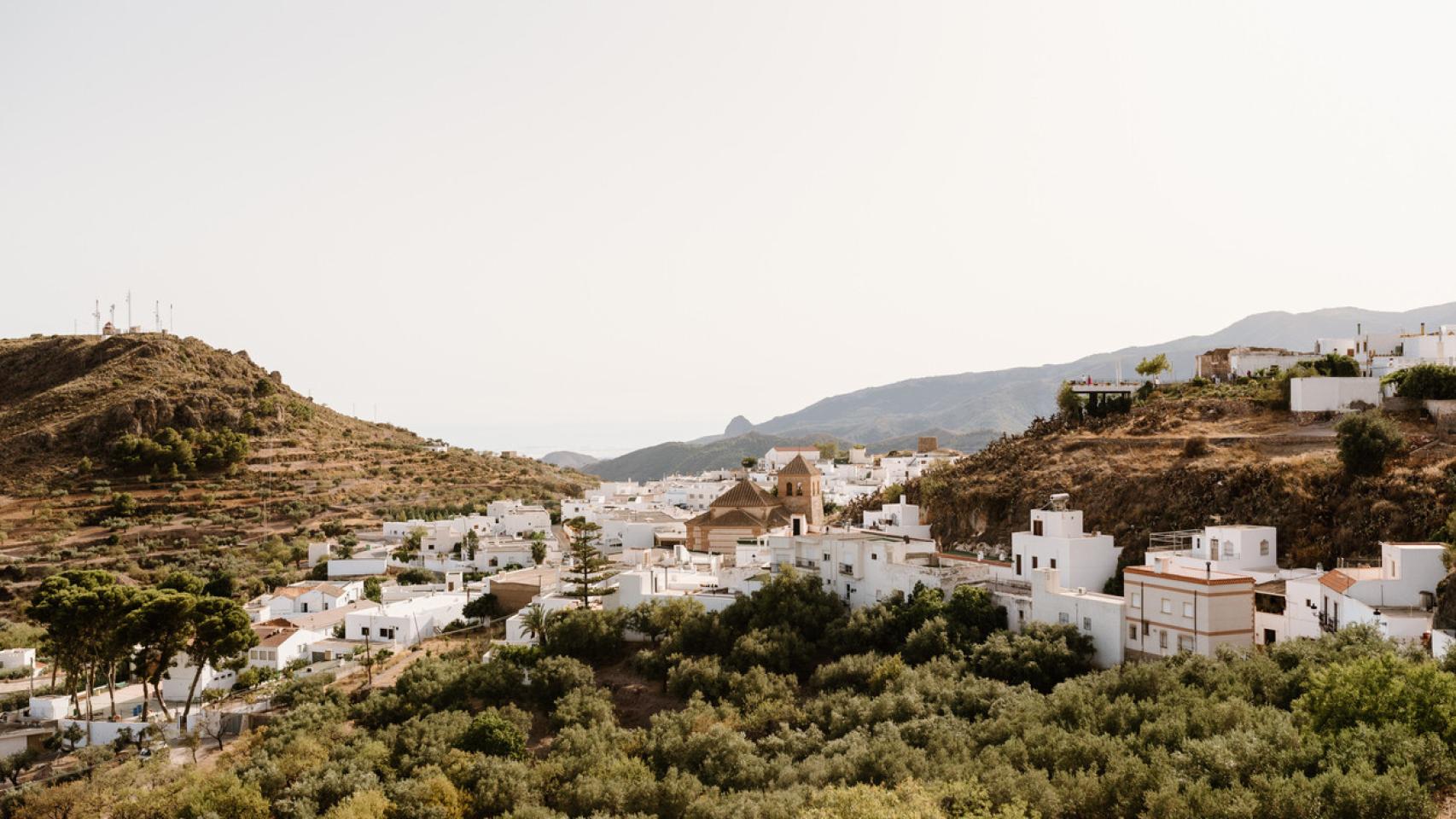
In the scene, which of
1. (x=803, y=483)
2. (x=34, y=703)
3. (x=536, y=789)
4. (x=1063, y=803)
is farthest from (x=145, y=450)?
(x=1063, y=803)

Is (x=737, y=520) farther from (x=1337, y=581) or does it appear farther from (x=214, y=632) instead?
(x=1337, y=581)

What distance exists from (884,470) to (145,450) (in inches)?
1613

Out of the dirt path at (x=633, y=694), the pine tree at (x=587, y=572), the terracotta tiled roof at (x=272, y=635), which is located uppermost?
the pine tree at (x=587, y=572)

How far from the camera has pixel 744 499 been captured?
39812 mm

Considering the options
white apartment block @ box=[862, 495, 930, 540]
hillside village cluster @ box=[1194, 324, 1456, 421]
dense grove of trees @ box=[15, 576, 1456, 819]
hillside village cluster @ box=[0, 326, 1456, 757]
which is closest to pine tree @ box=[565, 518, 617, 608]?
hillside village cluster @ box=[0, 326, 1456, 757]

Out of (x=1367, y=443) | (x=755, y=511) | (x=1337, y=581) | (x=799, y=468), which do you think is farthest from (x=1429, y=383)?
(x=755, y=511)

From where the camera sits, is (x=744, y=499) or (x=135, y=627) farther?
(x=744, y=499)

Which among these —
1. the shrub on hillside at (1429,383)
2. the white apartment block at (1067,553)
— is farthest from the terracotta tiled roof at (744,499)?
the shrub on hillside at (1429,383)

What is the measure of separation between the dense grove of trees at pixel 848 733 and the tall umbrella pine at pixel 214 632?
204cm

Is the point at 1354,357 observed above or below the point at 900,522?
above

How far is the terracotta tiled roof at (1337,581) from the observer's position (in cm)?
1803

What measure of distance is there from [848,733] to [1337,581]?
9354 millimetres

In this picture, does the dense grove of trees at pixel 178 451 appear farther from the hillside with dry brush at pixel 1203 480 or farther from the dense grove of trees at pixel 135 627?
the hillside with dry brush at pixel 1203 480

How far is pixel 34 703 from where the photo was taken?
Answer: 25750 millimetres
